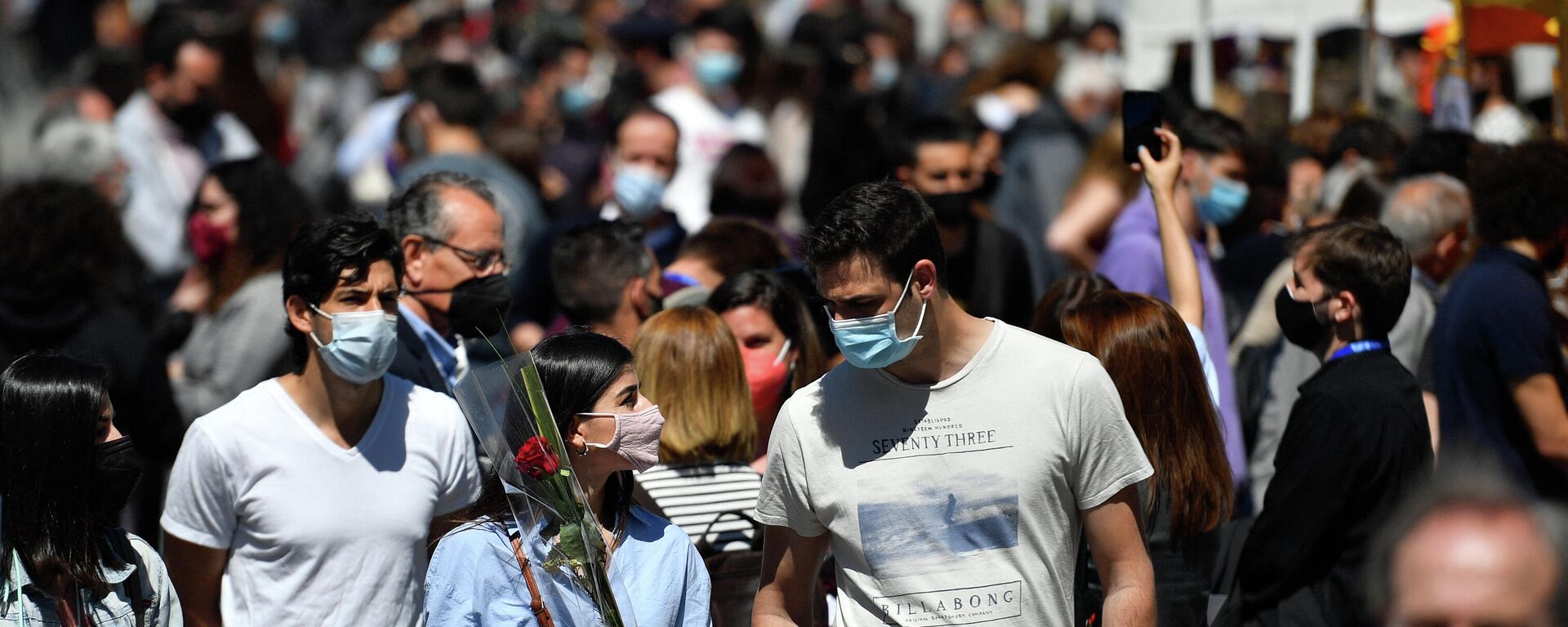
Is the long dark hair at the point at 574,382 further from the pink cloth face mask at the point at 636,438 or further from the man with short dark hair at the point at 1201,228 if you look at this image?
the man with short dark hair at the point at 1201,228

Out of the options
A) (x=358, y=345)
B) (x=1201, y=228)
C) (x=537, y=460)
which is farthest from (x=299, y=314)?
(x=1201, y=228)

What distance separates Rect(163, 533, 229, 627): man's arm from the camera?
3.73m

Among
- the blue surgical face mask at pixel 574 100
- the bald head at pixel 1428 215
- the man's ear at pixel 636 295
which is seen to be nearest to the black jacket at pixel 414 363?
the man's ear at pixel 636 295

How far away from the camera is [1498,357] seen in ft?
16.1

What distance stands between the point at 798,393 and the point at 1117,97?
8175 millimetres

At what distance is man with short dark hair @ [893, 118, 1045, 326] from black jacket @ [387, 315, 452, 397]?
2435 millimetres

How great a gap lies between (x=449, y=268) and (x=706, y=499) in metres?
1.18

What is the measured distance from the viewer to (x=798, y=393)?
3.46 metres

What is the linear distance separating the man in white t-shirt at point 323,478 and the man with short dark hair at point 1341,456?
2.15 m

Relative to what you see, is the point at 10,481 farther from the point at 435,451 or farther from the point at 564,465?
the point at 564,465

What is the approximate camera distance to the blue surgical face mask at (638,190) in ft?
22.2

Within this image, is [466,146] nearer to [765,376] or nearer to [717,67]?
[717,67]

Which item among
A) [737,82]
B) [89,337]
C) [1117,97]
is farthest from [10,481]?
[1117,97]

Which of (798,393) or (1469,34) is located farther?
(1469,34)
